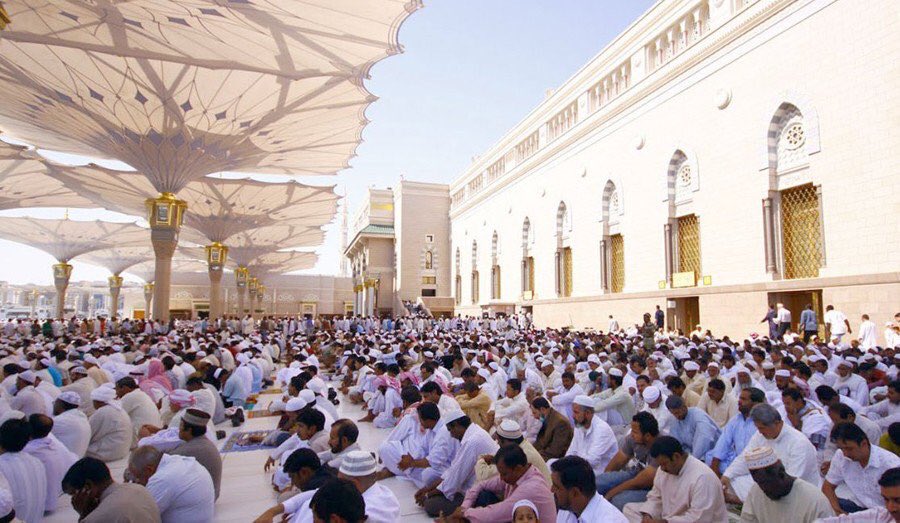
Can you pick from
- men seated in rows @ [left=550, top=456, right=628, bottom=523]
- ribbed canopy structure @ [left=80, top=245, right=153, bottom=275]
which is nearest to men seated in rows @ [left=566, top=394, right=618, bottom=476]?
men seated in rows @ [left=550, top=456, right=628, bottom=523]

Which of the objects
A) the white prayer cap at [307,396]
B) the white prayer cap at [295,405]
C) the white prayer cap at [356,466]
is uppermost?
the white prayer cap at [356,466]

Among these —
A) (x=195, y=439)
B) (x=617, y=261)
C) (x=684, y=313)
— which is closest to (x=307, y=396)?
(x=195, y=439)

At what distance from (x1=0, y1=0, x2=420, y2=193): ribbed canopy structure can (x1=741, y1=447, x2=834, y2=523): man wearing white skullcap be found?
9.40 m

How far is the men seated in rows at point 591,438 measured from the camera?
13.7ft

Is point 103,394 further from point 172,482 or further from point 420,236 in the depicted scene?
point 420,236

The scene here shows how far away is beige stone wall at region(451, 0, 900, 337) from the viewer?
1042cm

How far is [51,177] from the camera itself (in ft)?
67.5

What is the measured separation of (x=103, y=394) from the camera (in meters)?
4.88

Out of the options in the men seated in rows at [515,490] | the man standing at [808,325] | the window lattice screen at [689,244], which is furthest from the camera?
the window lattice screen at [689,244]

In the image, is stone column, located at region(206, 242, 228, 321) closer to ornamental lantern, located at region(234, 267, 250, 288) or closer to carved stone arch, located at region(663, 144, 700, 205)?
ornamental lantern, located at region(234, 267, 250, 288)

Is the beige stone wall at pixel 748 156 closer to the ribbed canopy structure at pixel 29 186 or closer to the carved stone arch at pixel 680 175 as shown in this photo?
the carved stone arch at pixel 680 175

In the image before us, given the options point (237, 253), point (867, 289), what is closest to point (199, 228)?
point (237, 253)

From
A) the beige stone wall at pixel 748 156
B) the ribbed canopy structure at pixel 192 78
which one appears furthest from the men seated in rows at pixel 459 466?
the beige stone wall at pixel 748 156

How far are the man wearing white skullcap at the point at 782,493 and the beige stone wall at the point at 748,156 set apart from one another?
9848 millimetres
